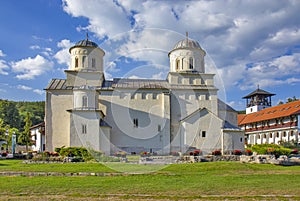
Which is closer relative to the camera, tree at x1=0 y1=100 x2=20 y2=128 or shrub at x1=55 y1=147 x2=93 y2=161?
shrub at x1=55 y1=147 x2=93 y2=161

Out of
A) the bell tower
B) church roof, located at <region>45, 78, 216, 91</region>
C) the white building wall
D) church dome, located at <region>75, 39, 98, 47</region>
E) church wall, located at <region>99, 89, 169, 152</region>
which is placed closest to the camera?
church wall, located at <region>99, 89, 169, 152</region>

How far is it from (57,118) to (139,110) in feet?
33.2

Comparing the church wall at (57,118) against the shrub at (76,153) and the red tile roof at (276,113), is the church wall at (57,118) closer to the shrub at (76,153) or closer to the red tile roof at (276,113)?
the shrub at (76,153)

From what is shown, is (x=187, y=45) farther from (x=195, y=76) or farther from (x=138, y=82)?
(x=138, y=82)

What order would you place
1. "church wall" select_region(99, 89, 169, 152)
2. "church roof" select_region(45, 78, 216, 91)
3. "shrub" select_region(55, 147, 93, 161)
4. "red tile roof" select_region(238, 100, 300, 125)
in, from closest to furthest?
"shrub" select_region(55, 147, 93, 161) < "church wall" select_region(99, 89, 169, 152) < "church roof" select_region(45, 78, 216, 91) < "red tile roof" select_region(238, 100, 300, 125)

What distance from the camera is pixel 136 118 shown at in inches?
1539

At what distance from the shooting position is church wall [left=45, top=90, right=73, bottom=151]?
119 ft

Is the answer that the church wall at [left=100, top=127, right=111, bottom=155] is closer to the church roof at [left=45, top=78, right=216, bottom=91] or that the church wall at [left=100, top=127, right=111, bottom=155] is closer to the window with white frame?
the window with white frame

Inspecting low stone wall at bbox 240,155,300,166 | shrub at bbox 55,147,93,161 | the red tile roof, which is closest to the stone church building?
shrub at bbox 55,147,93,161

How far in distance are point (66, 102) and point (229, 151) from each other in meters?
20.1

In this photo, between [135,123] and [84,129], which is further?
[135,123]

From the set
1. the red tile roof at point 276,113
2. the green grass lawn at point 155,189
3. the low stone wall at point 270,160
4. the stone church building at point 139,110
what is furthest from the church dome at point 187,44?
the green grass lawn at point 155,189

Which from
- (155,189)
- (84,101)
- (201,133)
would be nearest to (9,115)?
(84,101)

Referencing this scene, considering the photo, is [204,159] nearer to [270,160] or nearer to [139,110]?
[270,160]
